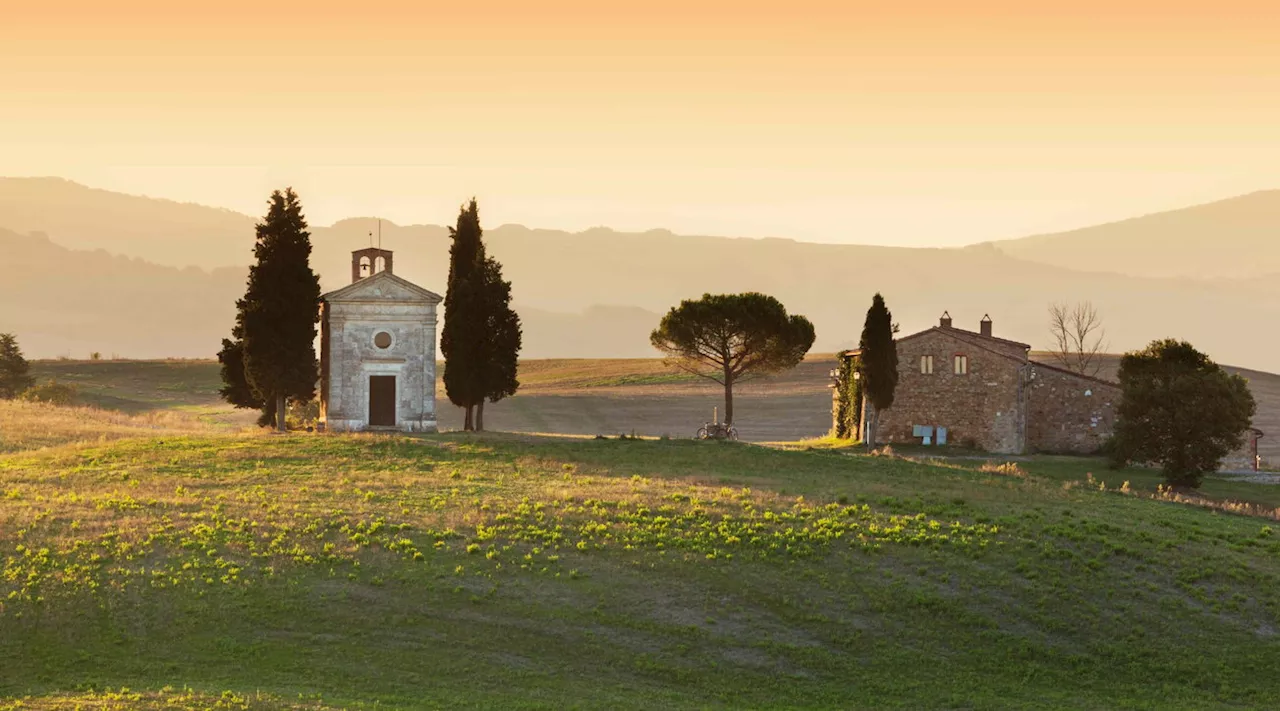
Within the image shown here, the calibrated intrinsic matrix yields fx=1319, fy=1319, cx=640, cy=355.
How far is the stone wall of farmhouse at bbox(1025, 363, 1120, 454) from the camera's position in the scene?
76812 mm

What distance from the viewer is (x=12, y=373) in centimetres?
10344

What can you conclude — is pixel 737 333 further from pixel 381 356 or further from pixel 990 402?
pixel 381 356

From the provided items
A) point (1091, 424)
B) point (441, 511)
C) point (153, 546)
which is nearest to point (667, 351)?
point (1091, 424)

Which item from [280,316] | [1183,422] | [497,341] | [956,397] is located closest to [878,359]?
[956,397]

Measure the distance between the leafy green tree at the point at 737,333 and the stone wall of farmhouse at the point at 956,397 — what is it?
657cm

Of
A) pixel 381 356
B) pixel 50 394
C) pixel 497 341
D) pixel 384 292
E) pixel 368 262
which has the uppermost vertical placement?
pixel 368 262

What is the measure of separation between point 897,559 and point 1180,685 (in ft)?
30.4

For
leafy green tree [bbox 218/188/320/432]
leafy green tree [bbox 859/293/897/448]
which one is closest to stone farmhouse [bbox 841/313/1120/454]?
leafy green tree [bbox 859/293/897/448]

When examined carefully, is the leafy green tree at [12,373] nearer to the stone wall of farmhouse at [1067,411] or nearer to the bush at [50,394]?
the bush at [50,394]

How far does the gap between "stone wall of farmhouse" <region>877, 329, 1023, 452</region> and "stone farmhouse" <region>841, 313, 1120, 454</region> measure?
6cm

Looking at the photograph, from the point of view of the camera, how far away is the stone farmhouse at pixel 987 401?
76500 millimetres

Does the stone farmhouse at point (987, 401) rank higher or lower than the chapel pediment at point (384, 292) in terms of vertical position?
lower

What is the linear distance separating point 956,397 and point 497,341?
27.4 meters

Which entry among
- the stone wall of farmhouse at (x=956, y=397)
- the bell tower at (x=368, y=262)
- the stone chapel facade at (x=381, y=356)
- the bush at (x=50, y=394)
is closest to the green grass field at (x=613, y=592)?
the stone chapel facade at (x=381, y=356)
